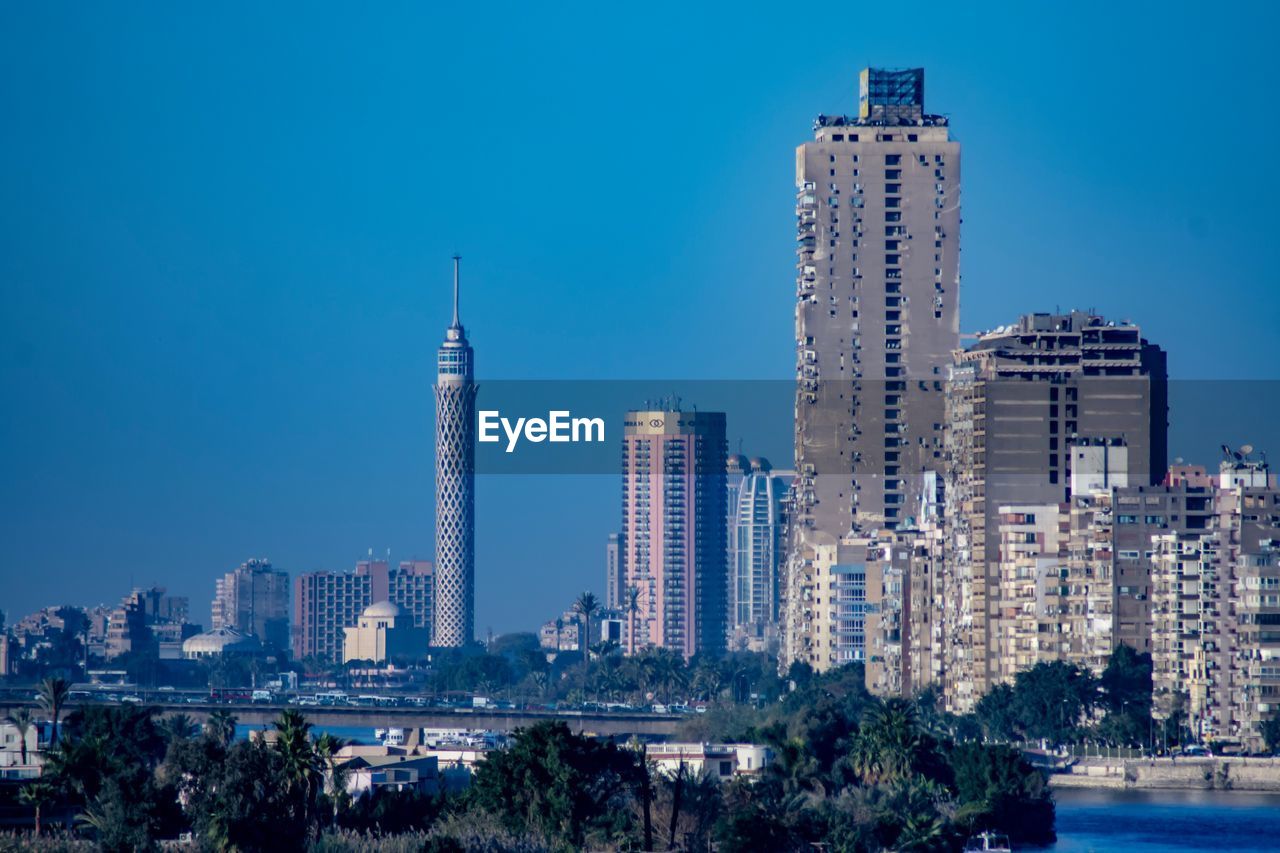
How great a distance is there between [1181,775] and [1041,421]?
114 ft

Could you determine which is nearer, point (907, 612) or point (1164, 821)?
point (1164, 821)

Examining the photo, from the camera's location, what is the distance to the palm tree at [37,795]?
228 ft

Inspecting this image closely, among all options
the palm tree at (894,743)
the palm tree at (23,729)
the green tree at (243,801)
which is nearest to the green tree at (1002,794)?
the palm tree at (894,743)

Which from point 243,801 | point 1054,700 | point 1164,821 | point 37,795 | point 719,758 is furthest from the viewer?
point 1054,700

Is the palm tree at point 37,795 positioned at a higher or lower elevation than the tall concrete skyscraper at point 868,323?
lower

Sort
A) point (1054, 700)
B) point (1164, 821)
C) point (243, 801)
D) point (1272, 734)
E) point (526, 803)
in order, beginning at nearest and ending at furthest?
1. point (243, 801)
2. point (526, 803)
3. point (1164, 821)
4. point (1272, 734)
5. point (1054, 700)

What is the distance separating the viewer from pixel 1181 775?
111m

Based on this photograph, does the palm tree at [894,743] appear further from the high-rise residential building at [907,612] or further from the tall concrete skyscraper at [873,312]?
the tall concrete skyscraper at [873,312]

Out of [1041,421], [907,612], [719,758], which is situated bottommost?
[719,758]

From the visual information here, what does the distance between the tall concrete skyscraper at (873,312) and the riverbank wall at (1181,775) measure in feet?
164

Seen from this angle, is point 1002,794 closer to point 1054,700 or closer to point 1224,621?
point 1224,621

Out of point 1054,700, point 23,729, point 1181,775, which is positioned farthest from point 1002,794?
point 1054,700

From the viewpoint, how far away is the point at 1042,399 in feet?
466

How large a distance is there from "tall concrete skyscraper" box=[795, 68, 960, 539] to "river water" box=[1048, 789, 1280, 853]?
174ft
